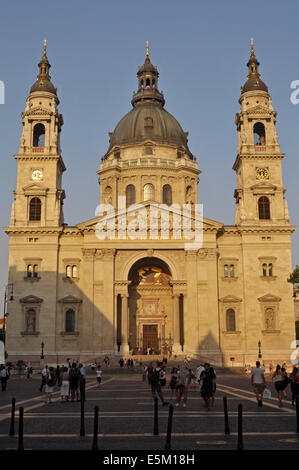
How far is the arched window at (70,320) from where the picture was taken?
180 feet

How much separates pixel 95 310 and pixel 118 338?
4022 mm

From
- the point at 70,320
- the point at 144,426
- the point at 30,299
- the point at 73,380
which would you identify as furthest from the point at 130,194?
the point at 144,426

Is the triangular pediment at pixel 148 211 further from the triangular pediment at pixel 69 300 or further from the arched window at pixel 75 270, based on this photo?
the triangular pediment at pixel 69 300

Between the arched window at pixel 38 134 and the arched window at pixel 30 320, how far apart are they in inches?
742

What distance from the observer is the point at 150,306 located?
5991 centimetres

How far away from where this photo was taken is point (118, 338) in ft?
181

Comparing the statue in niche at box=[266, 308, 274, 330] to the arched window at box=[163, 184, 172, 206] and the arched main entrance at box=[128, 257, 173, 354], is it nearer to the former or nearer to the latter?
the arched main entrance at box=[128, 257, 173, 354]

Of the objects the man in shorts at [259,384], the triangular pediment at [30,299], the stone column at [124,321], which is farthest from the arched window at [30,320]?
the man in shorts at [259,384]

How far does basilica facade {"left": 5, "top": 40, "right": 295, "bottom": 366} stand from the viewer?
5369cm

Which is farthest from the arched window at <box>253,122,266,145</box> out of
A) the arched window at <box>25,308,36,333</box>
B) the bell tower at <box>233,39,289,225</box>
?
the arched window at <box>25,308,36,333</box>

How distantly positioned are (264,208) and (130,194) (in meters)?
18.0
